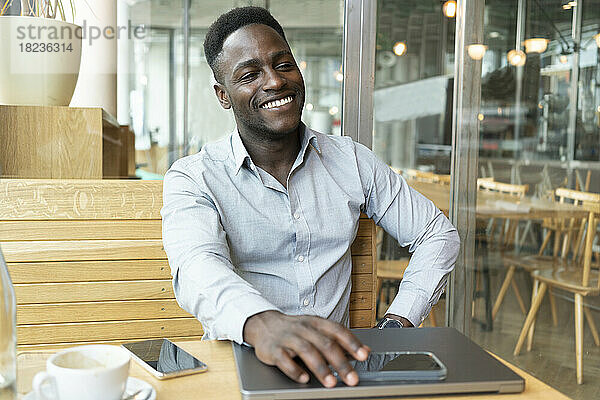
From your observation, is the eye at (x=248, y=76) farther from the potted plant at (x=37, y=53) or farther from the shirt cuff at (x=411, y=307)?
the potted plant at (x=37, y=53)

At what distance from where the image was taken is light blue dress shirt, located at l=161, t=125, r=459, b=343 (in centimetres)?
153

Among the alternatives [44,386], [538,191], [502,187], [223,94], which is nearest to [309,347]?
[44,386]

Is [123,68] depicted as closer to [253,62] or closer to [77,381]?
[253,62]

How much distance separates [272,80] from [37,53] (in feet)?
3.08

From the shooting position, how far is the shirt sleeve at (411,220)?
5.38 ft

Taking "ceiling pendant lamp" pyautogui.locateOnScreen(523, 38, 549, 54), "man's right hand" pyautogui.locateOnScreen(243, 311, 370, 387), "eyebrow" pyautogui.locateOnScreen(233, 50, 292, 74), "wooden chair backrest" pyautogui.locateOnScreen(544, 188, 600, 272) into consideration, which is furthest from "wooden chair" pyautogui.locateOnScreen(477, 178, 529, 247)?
"man's right hand" pyautogui.locateOnScreen(243, 311, 370, 387)

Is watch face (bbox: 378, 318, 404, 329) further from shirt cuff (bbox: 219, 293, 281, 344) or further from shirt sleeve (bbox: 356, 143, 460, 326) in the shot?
shirt cuff (bbox: 219, 293, 281, 344)

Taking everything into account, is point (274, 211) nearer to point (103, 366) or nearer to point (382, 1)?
point (103, 366)

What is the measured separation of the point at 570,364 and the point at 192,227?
244 centimetres

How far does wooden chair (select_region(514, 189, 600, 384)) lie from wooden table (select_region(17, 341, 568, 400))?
238cm

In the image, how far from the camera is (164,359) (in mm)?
964

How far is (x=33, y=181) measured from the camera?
1.73m

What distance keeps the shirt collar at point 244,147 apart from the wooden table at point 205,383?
2.14ft

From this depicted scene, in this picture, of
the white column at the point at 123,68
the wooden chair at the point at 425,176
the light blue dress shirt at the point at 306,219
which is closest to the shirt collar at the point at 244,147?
the light blue dress shirt at the point at 306,219
